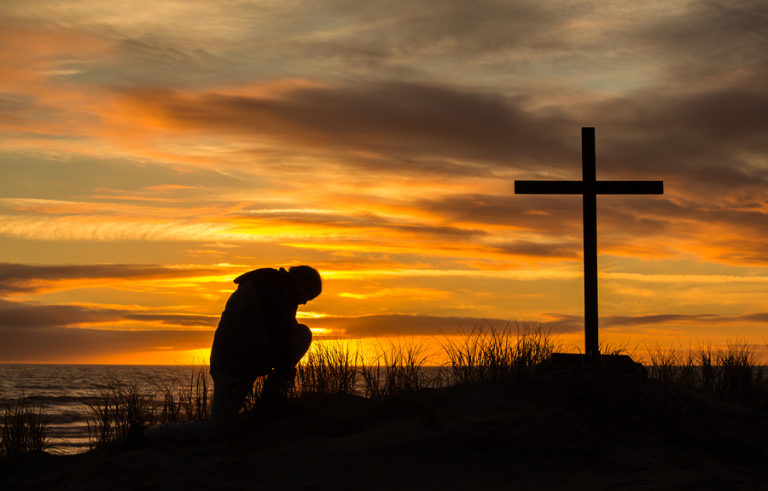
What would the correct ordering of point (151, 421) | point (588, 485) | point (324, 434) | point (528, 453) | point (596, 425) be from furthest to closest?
1. point (151, 421)
2. point (324, 434)
3. point (596, 425)
4. point (528, 453)
5. point (588, 485)

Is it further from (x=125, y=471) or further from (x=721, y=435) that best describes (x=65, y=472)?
(x=721, y=435)

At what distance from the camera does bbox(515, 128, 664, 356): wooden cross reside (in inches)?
393

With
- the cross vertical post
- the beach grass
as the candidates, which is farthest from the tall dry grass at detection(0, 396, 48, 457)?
the cross vertical post

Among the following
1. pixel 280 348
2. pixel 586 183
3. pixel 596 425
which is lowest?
pixel 596 425

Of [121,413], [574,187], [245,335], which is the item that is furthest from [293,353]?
[574,187]

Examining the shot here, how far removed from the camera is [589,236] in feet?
33.1

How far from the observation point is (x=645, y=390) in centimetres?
776

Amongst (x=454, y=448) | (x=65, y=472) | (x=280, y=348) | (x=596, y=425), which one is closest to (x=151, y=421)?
(x=65, y=472)

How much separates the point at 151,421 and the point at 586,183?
→ 6665 mm

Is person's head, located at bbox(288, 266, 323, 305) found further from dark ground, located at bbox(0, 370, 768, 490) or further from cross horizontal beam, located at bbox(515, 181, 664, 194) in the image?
cross horizontal beam, located at bbox(515, 181, 664, 194)

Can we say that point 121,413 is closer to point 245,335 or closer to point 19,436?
point 19,436

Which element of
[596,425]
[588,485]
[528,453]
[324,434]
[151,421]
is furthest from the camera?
[151,421]

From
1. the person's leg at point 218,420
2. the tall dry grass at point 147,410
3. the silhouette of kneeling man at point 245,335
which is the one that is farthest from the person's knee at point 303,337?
the tall dry grass at point 147,410

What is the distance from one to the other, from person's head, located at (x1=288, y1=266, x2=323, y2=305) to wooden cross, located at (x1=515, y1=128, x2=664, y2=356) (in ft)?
13.4
